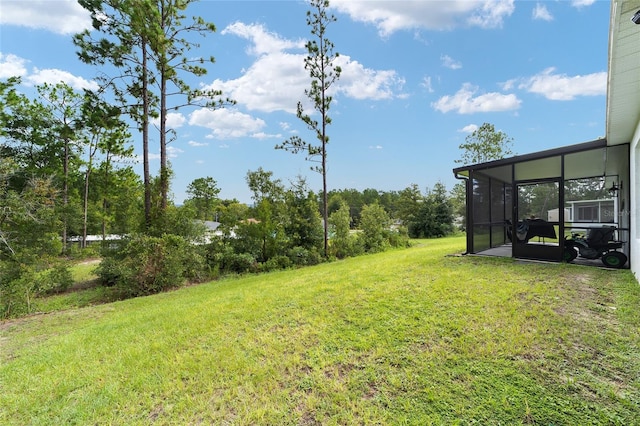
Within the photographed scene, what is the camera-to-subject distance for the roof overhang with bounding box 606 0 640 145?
201 centimetres

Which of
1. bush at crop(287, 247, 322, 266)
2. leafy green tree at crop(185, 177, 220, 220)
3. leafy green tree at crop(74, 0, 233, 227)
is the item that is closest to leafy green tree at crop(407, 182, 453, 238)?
bush at crop(287, 247, 322, 266)

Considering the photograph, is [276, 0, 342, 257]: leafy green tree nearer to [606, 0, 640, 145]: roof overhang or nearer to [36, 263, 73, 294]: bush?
[36, 263, 73, 294]: bush

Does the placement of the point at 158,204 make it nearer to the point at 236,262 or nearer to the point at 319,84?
the point at 236,262

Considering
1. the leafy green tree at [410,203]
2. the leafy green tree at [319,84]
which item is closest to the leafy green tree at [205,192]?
the leafy green tree at [410,203]

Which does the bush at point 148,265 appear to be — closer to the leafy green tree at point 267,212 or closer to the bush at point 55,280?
the bush at point 55,280

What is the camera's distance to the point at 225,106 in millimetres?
10141

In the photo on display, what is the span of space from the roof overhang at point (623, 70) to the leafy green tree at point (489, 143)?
19.2 m

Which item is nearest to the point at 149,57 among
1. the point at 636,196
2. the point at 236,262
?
the point at 236,262

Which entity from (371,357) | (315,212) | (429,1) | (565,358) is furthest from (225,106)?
(565,358)

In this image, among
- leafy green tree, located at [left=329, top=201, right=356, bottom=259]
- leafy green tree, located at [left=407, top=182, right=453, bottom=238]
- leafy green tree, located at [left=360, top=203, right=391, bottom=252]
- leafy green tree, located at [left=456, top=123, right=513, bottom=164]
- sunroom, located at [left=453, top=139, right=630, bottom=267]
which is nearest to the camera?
sunroom, located at [left=453, top=139, right=630, bottom=267]

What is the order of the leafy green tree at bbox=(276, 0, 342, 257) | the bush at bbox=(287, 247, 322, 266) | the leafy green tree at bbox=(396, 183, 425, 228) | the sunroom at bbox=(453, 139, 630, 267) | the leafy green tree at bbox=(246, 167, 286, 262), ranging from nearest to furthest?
the sunroom at bbox=(453, 139, 630, 267) < the leafy green tree at bbox=(246, 167, 286, 262) < the bush at bbox=(287, 247, 322, 266) < the leafy green tree at bbox=(276, 0, 342, 257) < the leafy green tree at bbox=(396, 183, 425, 228)

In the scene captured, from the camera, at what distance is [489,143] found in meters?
21.8

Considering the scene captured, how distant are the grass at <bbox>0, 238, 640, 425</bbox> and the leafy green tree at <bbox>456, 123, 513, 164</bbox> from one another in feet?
65.7

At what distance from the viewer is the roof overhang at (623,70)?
6.58 ft
